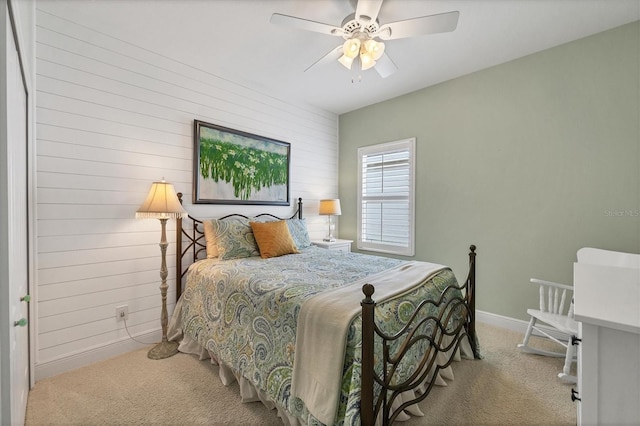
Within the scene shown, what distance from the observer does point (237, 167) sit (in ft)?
10.4

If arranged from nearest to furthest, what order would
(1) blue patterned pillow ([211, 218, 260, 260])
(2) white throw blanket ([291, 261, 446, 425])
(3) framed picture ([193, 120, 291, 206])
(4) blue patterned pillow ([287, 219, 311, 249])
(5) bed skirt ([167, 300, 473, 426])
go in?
(2) white throw blanket ([291, 261, 446, 425]), (5) bed skirt ([167, 300, 473, 426]), (1) blue patterned pillow ([211, 218, 260, 260]), (3) framed picture ([193, 120, 291, 206]), (4) blue patterned pillow ([287, 219, 311, 249])

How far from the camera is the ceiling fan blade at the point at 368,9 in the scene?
1789 mm

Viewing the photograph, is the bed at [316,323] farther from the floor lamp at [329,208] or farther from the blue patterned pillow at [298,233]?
the floor lamp at [329,208]

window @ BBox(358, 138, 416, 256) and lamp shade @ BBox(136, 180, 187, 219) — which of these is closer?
lamp shade @ BBox(136, 180, 187, 219)

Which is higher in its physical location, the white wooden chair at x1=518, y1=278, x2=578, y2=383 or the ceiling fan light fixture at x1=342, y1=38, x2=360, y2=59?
the ceiling fan light fixture at x1=342, y1=38, x2=360, y2=59

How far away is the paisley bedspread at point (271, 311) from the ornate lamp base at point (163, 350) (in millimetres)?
152

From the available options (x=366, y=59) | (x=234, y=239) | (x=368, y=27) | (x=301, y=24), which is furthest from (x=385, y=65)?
(x=234, y=239)

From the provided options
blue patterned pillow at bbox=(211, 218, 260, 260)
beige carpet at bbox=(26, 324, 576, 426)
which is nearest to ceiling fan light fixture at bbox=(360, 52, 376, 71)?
blue patterned pillow at bbox=(211, 218, 260, 260)

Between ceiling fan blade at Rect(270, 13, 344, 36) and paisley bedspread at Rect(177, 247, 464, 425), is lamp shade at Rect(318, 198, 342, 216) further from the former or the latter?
ceiling fan blade at Rect(270, 13, 344, 36)

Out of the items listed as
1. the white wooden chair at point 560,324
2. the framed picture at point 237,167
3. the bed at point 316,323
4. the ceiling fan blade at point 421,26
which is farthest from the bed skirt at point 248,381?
the ceiling fan blade at point 421,26

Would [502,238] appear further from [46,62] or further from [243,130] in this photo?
[46,62]

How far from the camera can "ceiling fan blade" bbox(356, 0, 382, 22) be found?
1789 millimetres

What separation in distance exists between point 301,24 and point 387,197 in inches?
96.5

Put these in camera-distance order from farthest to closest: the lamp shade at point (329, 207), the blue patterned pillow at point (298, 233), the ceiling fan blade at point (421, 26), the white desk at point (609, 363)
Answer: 1. the lamp shade at point (329, 207)
2. the blue patterned pillow at point (298, 233)
3. the ceiling fan blade at point (421, 26)
4. the white desk at point (609, 363)
